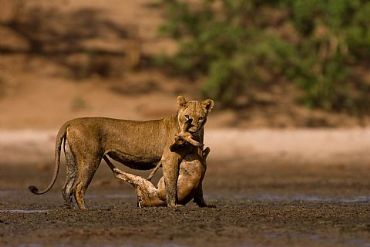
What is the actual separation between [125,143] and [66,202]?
90 centimetres

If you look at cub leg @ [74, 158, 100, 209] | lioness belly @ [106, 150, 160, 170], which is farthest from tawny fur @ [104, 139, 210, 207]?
cub leg @ [74, 158, 100, 209]

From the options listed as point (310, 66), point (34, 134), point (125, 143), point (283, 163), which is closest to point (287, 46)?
point (310, 66)

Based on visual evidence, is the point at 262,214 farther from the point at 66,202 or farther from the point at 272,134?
the point at 272,134

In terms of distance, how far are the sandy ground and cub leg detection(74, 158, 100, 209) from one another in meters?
0.21

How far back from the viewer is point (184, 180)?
38.7ft

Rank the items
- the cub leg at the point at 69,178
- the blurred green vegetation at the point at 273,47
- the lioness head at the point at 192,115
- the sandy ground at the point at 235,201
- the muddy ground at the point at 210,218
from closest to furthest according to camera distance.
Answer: the muddy ground at the point at 210,218 < the sandy ground at the point at 235,201 < the lioness head at the point at 192,115 < the cub leg at the point at 69,178 < the blurred green vegetation at the point at 273,47

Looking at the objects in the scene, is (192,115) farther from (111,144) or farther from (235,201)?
(235,201)

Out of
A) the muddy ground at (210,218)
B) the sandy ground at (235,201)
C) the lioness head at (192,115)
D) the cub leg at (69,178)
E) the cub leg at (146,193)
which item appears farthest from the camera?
the cub leg at (69,178)

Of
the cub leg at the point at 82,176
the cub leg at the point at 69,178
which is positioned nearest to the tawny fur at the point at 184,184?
the cub leg at the point at 82,176

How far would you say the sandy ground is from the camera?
977 cm

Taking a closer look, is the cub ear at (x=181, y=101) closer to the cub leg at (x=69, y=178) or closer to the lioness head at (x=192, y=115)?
the lioness head at (x=192, y=115)

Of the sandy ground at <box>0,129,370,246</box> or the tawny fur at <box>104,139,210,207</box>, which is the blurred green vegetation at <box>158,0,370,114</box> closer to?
the sandy ground at <box>0,129,370,246</box>

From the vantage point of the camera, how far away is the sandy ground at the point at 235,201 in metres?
9.77

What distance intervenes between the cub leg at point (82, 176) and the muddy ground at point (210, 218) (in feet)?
0.83
